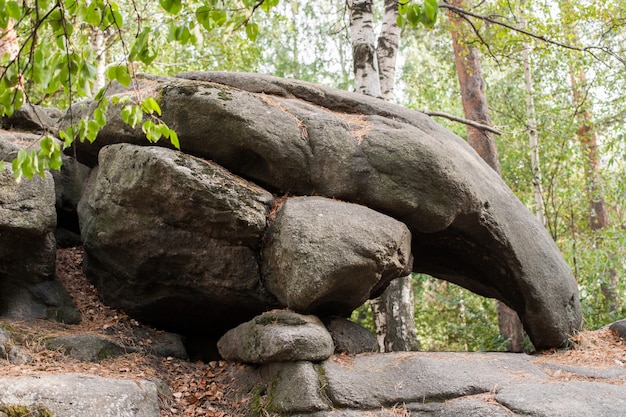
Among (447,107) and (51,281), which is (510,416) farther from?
(447,107)

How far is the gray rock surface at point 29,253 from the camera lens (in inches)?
262

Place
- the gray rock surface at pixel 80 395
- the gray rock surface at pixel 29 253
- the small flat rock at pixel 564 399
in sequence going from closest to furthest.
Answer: the gray rock surface at pixel 80 395 < the small flat rock at pixel 564 399 < the gray rock surface at pixel 29 253

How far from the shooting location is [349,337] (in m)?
6.79

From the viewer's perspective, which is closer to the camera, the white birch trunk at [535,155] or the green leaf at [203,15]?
the green leaf at [203,15]

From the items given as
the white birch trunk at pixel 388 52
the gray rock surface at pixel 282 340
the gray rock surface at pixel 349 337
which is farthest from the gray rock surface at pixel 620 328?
the white birch trunk at pixel 388 52

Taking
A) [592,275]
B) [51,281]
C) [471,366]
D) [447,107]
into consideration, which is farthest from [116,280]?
[447,107]

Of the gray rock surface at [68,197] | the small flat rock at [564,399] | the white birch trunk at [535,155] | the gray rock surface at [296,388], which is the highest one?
the white birch trunk at [535,155]

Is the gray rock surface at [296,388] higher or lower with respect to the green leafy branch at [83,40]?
lower

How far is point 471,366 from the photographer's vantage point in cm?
636

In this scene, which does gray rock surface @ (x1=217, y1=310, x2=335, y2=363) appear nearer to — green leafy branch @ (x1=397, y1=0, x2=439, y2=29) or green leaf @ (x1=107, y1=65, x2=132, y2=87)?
green leaf @ (x1=107, y1=65, x2=132, y2=87)

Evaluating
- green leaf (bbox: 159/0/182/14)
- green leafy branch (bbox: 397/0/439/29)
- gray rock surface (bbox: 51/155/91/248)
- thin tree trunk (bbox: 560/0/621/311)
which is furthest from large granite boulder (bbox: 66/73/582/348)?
thin tree trunk (bbox: 560/0/621/311)

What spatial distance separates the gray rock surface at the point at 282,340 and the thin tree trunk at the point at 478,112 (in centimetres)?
786

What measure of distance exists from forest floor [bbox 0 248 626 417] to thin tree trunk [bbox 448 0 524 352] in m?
4.78

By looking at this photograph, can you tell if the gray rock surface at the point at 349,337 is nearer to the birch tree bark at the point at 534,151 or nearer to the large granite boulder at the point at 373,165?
the large granite boulder at the point at 373,165
